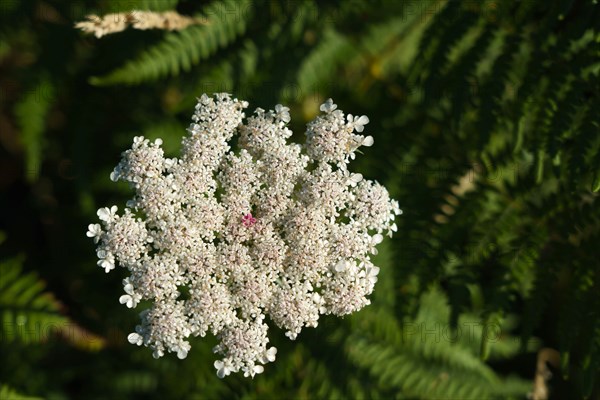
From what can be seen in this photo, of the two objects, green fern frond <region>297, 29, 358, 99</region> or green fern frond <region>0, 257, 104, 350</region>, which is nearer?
green fern frond <region>0, 257, 104, 350</region>

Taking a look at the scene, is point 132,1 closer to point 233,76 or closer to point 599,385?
point 233,76

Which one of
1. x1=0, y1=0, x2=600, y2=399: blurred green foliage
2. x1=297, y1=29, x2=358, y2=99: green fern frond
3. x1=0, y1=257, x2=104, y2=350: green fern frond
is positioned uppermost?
x1=297, y1=29, x2=358, y2=99: green fern frond

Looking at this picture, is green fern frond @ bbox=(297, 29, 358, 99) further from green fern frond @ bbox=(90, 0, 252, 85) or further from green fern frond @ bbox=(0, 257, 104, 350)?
green fern frond @ bbox=(0, 257, 104, 350)

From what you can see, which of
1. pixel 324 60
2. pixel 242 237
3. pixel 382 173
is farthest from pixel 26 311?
pixel 324 60

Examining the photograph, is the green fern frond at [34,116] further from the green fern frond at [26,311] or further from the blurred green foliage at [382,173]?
the green fern frond at [26,311]

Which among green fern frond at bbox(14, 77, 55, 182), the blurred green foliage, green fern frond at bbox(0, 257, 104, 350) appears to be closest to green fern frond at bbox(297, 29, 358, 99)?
the blurred green foliage

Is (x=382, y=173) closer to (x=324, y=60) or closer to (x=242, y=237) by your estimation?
(x=324, y=60)

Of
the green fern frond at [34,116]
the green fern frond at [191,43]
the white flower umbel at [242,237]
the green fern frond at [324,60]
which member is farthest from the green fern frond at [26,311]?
the green fern frond at [324,60]

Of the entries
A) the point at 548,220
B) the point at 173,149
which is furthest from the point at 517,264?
the point at 173,149
